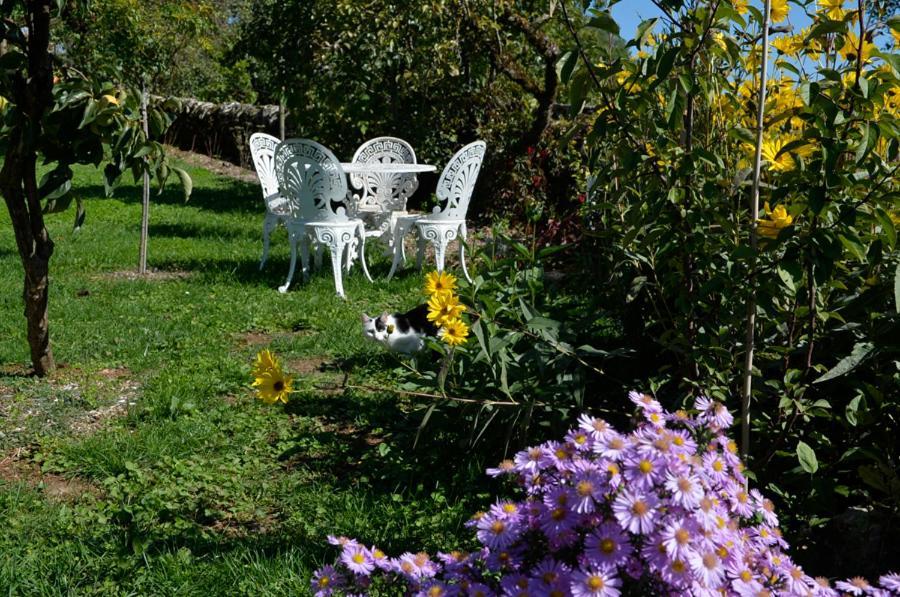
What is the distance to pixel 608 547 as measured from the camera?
55.9 inches

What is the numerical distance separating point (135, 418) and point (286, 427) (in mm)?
665

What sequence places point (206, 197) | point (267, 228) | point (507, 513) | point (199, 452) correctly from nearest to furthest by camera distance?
point (507, 513), point (199, 452), point (267, 228), point (206, 197)

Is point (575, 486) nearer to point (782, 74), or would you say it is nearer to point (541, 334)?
point (541, 334)

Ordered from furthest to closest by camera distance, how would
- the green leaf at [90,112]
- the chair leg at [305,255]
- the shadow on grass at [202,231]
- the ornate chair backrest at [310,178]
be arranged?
1. the shadow on grass at [202,231]
2. the chair leg at [305,255]
3. the ornate chair backrest at [310,178]
4. the green leaf at [90,112]

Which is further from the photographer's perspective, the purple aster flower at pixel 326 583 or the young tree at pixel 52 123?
the young tree at pixel 52 123

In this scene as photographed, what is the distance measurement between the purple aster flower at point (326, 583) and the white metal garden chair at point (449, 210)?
4.93 m

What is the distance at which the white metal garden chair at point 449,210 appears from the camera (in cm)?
671

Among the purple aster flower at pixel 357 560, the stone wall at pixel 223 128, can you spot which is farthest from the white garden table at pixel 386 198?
the stone wall at pixel 223 128

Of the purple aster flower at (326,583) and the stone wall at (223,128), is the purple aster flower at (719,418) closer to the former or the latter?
the purple aster flower at (326,583)

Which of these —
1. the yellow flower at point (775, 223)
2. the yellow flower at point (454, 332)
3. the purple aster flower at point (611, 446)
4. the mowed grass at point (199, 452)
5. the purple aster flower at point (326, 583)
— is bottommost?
the mowed grass at point (199, 452)

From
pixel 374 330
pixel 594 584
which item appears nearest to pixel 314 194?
pixel 374 330

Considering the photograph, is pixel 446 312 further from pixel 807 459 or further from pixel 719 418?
pixel 807 459

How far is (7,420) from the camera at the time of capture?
379cm

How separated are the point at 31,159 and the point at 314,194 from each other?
279cm
